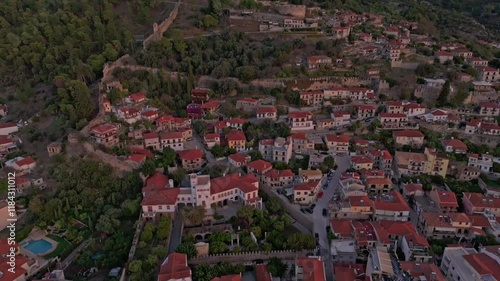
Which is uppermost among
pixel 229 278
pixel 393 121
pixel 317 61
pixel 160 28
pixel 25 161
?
pixel 160 28

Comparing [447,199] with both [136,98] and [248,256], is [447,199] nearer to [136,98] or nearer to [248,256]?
[248,256]

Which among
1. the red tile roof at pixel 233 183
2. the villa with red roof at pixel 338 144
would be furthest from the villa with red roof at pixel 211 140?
the villa with red roof at pixel 338 144

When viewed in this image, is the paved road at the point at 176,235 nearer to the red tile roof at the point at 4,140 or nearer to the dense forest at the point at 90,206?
the dense forest at the point at 90,206

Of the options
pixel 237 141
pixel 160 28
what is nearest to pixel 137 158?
pixel 237 141

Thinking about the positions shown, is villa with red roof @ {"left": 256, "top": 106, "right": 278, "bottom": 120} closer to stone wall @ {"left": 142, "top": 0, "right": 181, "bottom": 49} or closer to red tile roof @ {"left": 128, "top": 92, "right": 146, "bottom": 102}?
red tile roof @ {"left": 128, "top": 92, "right": 146, "bottom": 102}

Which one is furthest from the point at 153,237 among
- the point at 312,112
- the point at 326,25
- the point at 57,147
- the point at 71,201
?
the point at 326,25

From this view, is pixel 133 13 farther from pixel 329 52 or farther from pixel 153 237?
pixel 153 237
